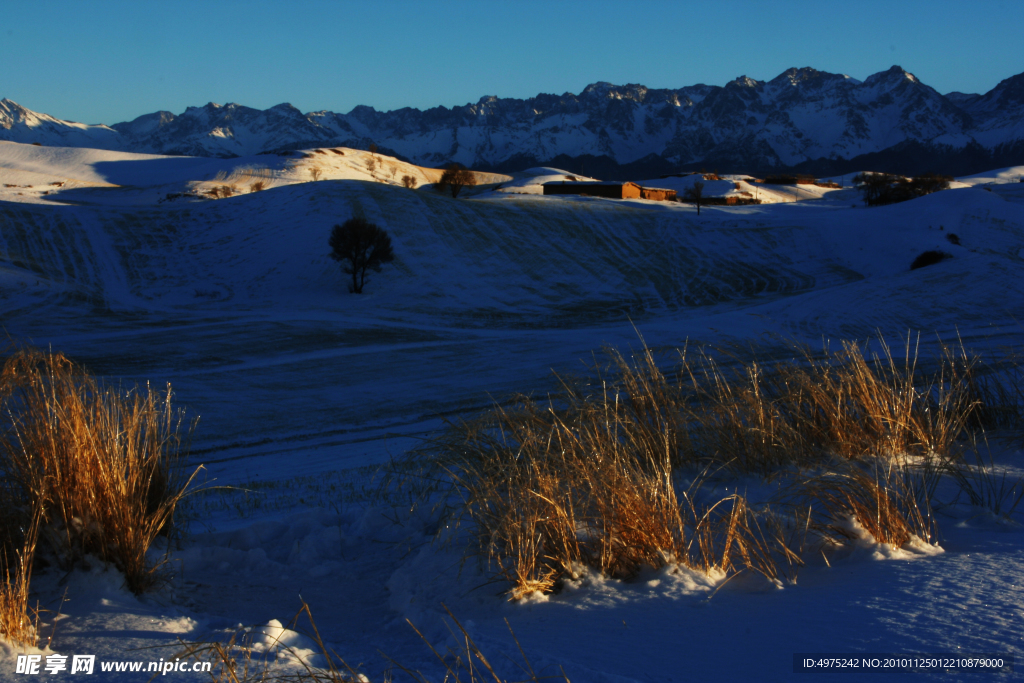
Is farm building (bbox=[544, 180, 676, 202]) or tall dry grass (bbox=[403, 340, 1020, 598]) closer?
tall dry grass (bbox=[403, 340, 1020, 598])

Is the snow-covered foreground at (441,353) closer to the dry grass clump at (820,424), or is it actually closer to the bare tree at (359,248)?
the dry grass clump at (820,424)

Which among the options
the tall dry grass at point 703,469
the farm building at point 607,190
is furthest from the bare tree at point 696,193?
the tall dry grass at point 703,469

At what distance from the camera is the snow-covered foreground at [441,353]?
3.11 metres

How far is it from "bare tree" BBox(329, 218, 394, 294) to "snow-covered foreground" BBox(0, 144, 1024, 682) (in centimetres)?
175

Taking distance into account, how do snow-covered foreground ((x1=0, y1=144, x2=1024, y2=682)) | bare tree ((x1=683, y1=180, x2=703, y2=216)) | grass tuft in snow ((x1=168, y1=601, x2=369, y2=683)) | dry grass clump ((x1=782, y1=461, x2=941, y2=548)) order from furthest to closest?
bare tree ((x1=683, y1=180, x2=703, y2=216))
dry grass clump ((x1=782, y1=461, x2=941, y2=548))
snow-covered foreground ((x1=0, y1=144, x2=1024, y2=682))
grass tuft in snow ((x1=168, y1=601, x2=369, y2=683))

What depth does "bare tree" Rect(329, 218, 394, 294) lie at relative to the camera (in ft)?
104

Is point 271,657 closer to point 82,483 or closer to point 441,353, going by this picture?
point 82,483

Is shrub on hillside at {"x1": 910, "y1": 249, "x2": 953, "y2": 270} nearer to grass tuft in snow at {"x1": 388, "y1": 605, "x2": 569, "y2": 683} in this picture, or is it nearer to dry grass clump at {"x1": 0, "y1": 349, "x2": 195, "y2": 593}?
grass tuft in snow at {"x1": 388, "y1": 605, "x2": 569, "y2": 683}

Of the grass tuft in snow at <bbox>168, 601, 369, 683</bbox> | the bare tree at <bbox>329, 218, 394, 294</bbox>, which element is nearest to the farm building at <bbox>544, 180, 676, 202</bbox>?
the bare tree at <bbox>329, 218, 394, 294</bbox>

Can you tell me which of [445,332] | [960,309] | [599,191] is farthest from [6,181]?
[960,309]

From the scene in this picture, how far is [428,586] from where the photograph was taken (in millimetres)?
4211

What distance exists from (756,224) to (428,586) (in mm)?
51207

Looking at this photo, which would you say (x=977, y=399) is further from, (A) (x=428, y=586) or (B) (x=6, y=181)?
(B) (x=6, y=181)

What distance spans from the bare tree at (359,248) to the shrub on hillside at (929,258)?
94.4 ft
